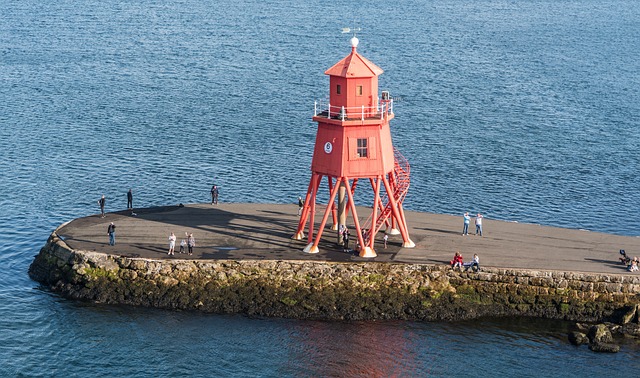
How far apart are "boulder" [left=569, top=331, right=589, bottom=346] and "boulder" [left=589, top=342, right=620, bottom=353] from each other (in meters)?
0.82

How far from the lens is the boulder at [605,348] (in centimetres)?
6003

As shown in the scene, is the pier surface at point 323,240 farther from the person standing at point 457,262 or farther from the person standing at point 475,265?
the person standing at point 457,262

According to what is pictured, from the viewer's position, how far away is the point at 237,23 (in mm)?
177500

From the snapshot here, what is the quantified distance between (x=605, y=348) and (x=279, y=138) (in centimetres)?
5536

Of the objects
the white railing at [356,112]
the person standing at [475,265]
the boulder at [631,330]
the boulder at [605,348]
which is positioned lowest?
the boulder at [605,348]

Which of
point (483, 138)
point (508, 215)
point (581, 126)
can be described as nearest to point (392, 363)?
point (508, 215)

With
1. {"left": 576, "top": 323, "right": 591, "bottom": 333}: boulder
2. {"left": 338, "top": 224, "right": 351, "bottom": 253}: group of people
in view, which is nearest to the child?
{"left": 338, "top": 224, "right": 351, "bottom": 253}: group of people

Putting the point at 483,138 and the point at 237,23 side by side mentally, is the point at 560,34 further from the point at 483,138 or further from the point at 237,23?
the point at 483,138

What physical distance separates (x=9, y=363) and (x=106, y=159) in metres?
43.1

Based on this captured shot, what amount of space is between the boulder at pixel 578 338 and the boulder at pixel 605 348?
816 millimetres

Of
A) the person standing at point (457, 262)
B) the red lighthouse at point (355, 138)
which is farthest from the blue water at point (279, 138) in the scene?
the red lighthouse at point (355, 138)

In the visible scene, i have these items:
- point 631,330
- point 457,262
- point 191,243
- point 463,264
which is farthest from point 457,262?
point 191,243

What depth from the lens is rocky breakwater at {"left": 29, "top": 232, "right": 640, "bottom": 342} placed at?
64.2 m

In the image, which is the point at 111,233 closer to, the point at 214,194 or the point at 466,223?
the point at 214,194
